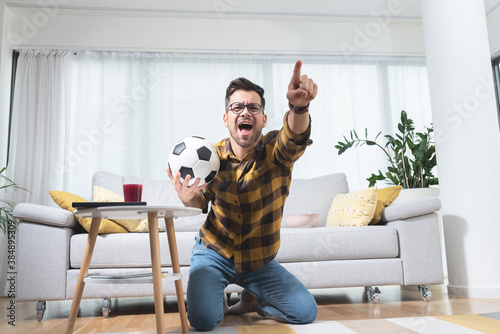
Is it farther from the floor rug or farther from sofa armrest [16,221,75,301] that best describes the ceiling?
the floor rug

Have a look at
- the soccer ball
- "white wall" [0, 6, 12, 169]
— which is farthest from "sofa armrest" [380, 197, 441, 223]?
"white wall" [0, 6, 12, 169]

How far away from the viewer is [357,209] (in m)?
2.72

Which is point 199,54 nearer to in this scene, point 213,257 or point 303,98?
point 213,257

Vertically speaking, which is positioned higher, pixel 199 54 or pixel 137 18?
pixel 137 18

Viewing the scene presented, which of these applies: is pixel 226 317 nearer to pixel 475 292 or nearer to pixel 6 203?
pixel 475 292

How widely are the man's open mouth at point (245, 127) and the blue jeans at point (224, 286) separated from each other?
1.85ft

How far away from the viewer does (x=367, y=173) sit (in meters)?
4.34

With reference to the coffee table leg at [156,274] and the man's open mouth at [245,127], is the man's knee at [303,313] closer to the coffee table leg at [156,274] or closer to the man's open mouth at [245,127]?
the coffee table leg at [156,274]

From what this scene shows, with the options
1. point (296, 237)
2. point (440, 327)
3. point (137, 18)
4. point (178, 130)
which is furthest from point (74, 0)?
point (440, 327)

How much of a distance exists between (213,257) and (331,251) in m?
0.90

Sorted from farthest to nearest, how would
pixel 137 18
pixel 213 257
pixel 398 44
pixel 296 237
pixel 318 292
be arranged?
pixel 398 44, pixel 137 18, pixel 318 292, pixel 296 237, pixel 213 257

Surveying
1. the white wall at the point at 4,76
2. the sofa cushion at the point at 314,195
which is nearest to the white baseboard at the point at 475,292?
the sofa cushion at the point at 314,195

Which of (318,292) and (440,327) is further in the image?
(318,292)

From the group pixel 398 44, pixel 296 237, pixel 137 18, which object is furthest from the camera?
pixel 398 44
